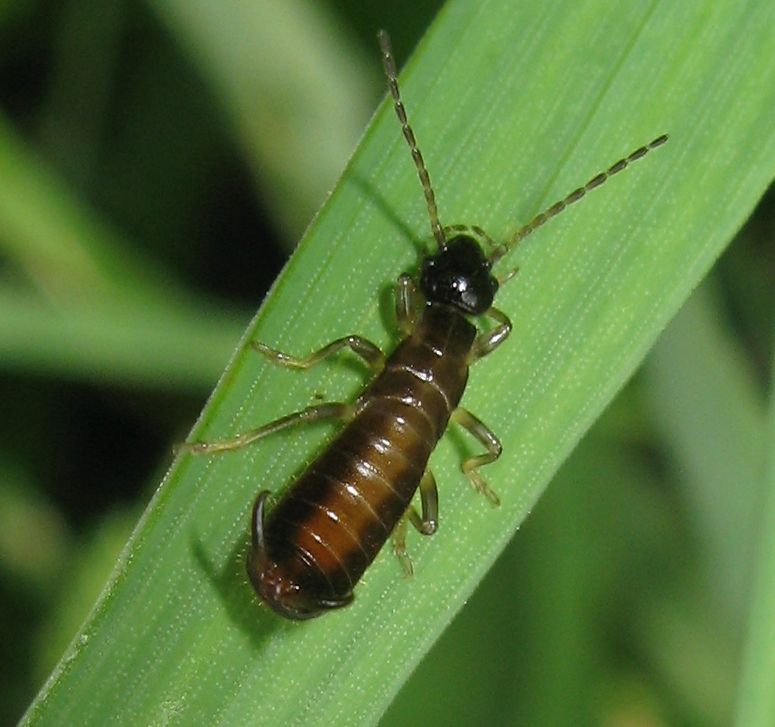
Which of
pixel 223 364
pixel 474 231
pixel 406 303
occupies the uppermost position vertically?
pixel 474 231

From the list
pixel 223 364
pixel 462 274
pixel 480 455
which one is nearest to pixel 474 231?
pixel 462 274

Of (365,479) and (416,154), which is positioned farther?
(365,479)

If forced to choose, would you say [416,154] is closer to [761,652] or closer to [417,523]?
[417,523]

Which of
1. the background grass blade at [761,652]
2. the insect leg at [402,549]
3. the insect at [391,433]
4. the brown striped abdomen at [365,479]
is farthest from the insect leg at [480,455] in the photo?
the background grass blade at [761,652]

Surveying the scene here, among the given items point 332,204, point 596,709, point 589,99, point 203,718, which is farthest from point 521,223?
point 596,709

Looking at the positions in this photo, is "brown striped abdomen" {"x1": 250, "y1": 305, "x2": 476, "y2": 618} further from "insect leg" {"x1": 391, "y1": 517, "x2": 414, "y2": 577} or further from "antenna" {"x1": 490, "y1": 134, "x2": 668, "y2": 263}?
"antenna" {"x1": 490, "y1": 134, "x2": 668, "y2": 263}

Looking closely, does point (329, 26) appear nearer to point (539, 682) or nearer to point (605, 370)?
point (605, 370)
